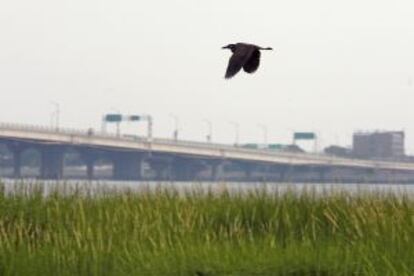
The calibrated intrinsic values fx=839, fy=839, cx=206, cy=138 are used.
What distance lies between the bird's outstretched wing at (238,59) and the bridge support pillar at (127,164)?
75446 millimetres

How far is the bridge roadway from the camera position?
71.4 meters

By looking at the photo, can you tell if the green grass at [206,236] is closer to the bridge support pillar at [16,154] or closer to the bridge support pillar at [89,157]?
the bridge support pillar at [16,154]

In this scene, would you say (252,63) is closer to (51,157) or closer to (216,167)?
(216,167)

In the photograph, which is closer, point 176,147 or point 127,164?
point 176,147

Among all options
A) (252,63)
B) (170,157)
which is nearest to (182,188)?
(252,63)

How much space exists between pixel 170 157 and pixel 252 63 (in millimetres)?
73475

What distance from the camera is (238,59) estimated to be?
17.8ft

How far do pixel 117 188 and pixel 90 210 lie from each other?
338 centimetres

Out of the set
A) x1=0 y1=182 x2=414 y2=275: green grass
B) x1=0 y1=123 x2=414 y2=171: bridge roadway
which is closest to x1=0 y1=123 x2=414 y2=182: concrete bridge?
x1=0 y1=123 x2=414 y2=171: bridge roadway

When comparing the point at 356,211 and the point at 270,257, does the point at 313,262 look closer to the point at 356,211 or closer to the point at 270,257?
the point at 270,257

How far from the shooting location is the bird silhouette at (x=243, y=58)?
17.4 feet

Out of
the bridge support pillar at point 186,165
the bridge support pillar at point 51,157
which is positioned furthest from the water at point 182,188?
the bridge support pillar at point 51,157

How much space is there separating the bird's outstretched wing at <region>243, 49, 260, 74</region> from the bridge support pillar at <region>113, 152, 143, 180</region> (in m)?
75.4

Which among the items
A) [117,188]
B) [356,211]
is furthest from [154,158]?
[356,211]
